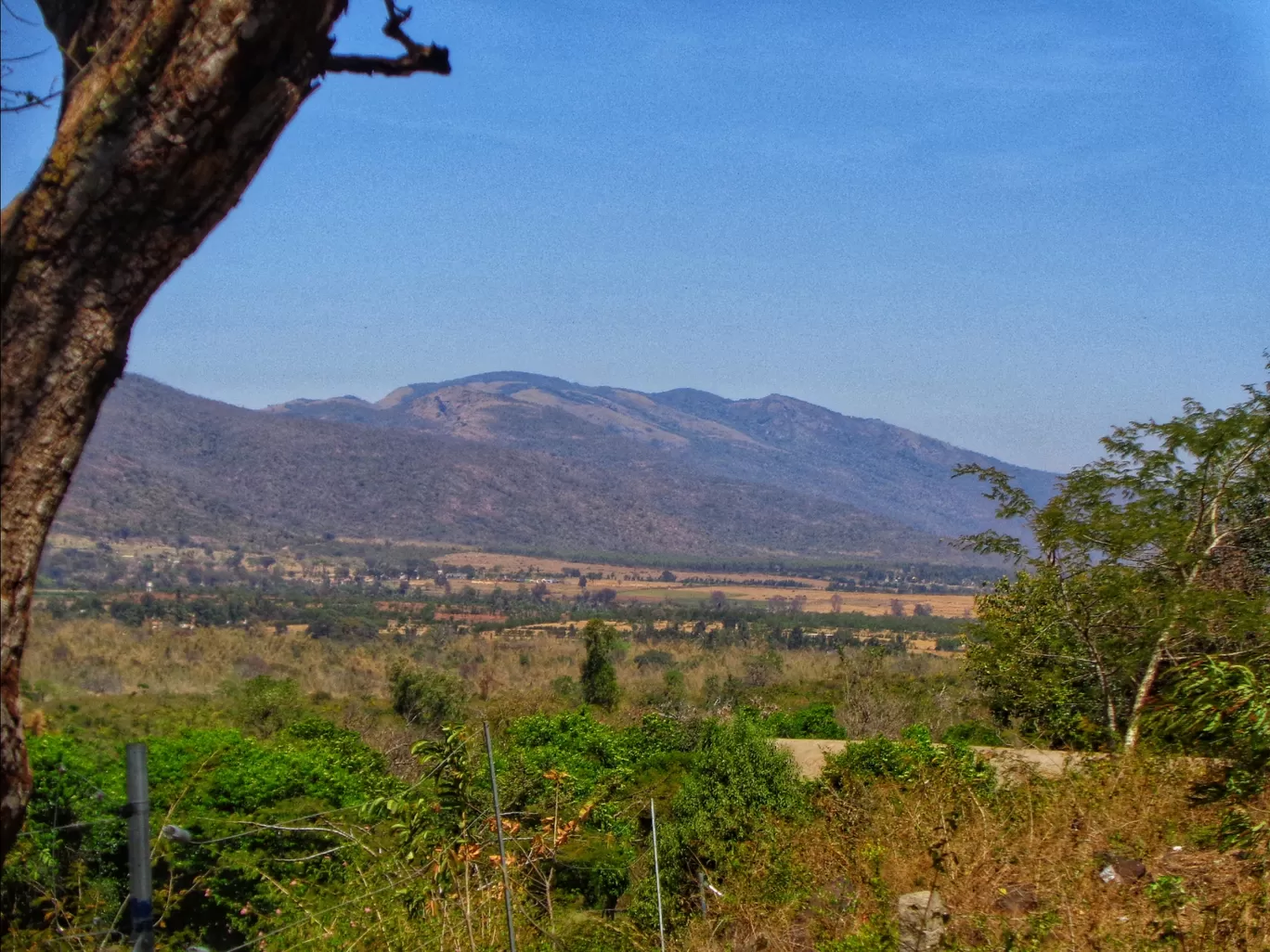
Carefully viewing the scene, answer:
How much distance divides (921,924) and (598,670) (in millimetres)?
29600

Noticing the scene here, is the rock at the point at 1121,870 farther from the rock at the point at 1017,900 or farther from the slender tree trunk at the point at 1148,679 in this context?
the slender tree trunk at the point at 1148,679

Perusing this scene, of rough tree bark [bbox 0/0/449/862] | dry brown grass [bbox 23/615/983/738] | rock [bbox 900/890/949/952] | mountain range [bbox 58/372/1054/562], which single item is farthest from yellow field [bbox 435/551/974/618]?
rough tree bark [bbox 0/0/449/862]

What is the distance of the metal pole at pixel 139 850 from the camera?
11.0 ft

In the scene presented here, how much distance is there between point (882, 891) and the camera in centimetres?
581

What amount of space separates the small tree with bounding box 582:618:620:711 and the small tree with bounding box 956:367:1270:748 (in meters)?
22.9

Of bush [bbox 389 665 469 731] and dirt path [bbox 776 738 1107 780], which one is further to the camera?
bush [bbox 389 665 469 731]

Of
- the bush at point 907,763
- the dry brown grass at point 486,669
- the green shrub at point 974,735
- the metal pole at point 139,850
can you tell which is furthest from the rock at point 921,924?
the dry brown grass at point 486,669

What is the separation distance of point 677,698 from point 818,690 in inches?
232

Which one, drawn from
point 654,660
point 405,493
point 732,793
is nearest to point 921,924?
point 732,793

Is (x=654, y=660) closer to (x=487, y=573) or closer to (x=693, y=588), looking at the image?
(x=693, y=588)

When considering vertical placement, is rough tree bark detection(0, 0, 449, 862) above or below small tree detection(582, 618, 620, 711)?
above

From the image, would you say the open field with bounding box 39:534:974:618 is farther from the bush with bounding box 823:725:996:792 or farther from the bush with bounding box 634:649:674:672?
the bush with bounding box 823:725:996:792

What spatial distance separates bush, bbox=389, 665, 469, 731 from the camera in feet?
94.9

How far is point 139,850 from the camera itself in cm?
343
